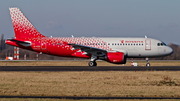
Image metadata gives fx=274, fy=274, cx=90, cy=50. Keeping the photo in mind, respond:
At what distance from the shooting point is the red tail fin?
39.8 meters

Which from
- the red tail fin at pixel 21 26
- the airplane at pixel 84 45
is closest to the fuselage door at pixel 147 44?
the airplane at pixel 84 45

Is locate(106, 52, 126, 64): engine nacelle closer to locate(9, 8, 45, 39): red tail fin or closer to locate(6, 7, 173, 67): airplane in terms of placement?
locate(6, 7, 173, 67): airplane

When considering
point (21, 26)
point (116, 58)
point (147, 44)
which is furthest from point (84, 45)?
point (21, 26)

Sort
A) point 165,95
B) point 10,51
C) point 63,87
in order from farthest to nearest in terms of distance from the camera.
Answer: point 10,51
point 63,87
point 165,95

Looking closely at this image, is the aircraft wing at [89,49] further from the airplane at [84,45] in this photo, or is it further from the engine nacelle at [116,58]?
the engine nacelle at [116,58]

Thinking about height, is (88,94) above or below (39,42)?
below

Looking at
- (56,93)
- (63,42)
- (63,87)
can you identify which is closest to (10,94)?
(56,93)

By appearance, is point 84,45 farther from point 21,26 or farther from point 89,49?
point 21,26

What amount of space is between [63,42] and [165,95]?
25.9m

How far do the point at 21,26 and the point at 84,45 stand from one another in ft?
31.9

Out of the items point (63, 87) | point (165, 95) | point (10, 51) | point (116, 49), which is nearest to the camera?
point (165, 95)

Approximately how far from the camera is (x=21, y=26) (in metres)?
39.9

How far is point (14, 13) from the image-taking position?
4006 centimetres

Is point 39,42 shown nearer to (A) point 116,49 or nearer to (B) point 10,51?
(A) point 116,49
